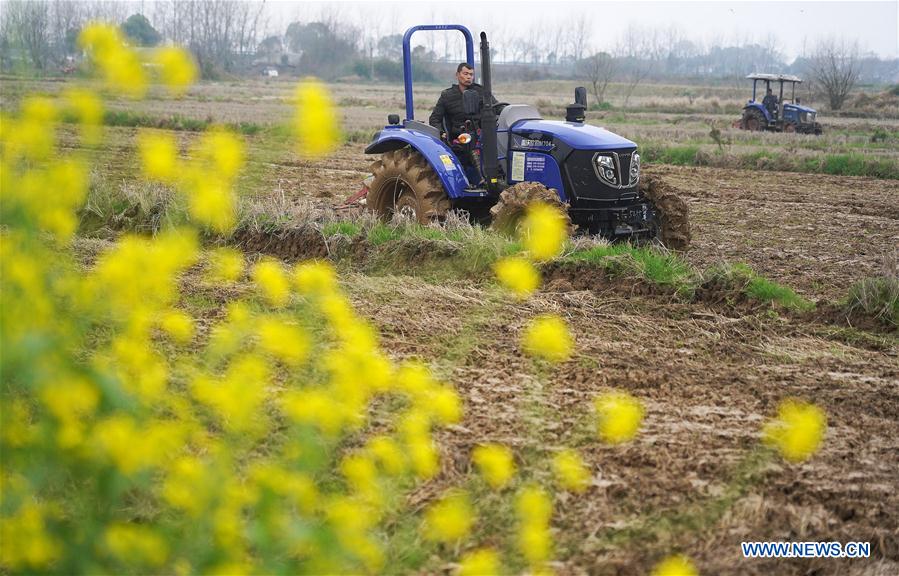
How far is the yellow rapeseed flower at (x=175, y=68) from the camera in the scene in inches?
82.9

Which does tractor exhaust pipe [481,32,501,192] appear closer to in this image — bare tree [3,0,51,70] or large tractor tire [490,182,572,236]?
large tractor tire [490,182,572,236]

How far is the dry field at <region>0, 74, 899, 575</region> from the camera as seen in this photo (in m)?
3.43

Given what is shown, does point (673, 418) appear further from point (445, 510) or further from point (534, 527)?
point (445, 510)

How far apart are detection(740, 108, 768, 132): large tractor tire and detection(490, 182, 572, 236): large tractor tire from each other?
21853 millimetres

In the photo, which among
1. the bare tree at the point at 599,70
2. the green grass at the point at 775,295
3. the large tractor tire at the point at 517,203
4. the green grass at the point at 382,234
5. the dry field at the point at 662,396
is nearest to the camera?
the dry field at the point at 662,396

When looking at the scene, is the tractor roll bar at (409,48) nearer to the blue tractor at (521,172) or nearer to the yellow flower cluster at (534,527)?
the blue tractor at (521,172)

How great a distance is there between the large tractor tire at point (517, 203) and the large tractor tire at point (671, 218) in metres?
1.19

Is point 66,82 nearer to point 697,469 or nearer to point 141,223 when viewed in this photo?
point 697,469

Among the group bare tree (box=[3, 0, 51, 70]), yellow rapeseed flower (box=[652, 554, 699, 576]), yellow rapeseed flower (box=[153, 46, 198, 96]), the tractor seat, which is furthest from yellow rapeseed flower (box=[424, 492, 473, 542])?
the tractor seat

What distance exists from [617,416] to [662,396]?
93.2 inches

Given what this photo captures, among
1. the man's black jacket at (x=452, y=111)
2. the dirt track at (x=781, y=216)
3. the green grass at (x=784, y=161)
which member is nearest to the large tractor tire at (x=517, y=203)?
the man's black jacket at (x=452, y=111)

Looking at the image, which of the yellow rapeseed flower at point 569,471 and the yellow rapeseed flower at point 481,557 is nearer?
the yellow rapeseed flower at point 481,557

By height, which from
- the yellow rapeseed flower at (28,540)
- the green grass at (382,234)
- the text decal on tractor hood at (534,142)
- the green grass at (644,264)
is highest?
the text decal on tractor hood at (534,142)

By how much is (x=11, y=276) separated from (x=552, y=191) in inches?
242
